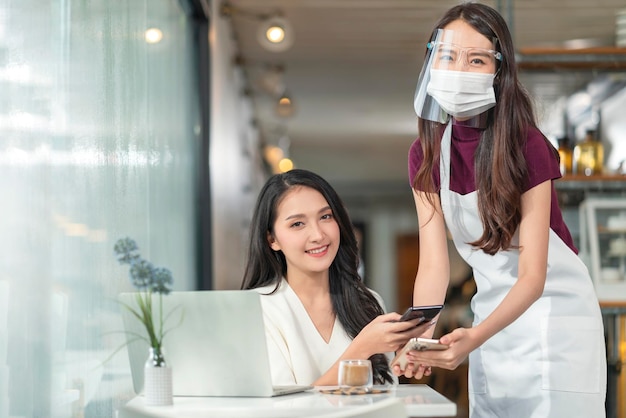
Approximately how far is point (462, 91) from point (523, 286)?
414 millimetres

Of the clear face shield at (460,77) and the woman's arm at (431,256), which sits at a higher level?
the clear face shield at (460,77)

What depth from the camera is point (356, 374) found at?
166cm

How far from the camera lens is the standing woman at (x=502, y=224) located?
6.00 feet

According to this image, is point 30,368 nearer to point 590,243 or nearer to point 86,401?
point 86,401

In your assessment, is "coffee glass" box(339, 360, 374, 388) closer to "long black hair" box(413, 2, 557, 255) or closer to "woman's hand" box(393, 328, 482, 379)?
"woman's hand" box(393, 328, 482, 379)

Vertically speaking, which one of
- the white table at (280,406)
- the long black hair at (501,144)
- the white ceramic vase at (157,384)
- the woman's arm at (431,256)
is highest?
the long black hair at (501,144)

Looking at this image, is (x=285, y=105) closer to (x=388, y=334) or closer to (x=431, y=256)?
(x=431, y=256)

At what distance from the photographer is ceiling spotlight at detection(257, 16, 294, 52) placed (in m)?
5.27

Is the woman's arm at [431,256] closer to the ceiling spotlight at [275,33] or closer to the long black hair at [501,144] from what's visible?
the long black hair at [501,144]

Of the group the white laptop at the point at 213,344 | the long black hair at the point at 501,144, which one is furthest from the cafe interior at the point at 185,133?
the long black hair at the point at 501,144

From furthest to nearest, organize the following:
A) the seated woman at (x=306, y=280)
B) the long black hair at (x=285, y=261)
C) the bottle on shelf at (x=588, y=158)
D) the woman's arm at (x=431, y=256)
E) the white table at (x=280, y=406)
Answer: the bottle on shelf at (x=588, y=158) < the long black hair at (x=285, y=261) < the seated woman at (x=306, y=280) < the woman's arm at (x=431, y=256) < the white table at (x=280, y=406)

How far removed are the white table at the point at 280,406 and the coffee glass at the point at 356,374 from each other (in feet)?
0.13

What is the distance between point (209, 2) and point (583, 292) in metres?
3.25

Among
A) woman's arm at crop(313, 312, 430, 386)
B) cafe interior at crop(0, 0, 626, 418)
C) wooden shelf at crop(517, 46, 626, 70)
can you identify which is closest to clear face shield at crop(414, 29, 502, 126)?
cafe interior at crop(0, 0, 626, 418)
